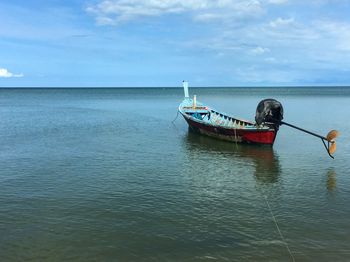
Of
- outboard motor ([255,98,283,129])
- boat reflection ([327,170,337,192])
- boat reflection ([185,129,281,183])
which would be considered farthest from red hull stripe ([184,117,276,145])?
boat reflection ([327,170,337,192])

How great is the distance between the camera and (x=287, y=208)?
14.3 metres

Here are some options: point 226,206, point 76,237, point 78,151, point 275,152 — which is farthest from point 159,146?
point 76,237

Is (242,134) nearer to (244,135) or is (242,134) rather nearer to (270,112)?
(244,135)

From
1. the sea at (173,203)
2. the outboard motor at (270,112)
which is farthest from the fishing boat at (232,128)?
the sea at (173,203)

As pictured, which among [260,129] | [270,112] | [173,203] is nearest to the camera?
[173,203]

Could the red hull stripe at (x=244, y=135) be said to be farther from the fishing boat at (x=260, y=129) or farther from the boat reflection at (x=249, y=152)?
the boat reflection at (x=249, y=152)

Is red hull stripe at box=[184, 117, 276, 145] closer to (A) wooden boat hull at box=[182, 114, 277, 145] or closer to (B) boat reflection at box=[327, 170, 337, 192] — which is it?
(A) wooden boat hull at box=[182, 114, 277, 145]

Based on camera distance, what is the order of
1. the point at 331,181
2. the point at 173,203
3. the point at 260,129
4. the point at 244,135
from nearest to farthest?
the point at 173,203, the point at 331,181, the point at 260,129, the point at 244,135

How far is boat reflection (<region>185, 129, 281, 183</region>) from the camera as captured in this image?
19812 millimetres

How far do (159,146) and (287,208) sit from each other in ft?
47.9

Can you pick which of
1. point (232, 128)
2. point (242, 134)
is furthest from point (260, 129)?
point (232, 128)

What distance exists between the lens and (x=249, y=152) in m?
25.3

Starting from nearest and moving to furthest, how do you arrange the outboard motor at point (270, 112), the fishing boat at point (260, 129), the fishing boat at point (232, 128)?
the fishing boat at point (260, 129), the outboard motor at point (270, 112), the fishing boat at point (232, 128)

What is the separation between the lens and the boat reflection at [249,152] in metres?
19.8
